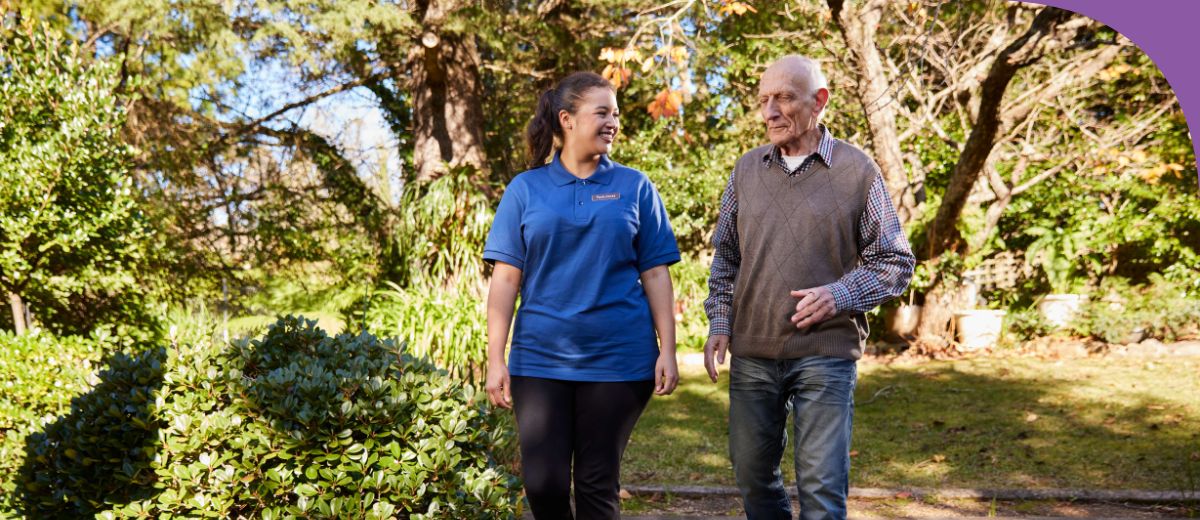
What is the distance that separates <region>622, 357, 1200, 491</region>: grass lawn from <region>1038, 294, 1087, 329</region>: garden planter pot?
3.05ft

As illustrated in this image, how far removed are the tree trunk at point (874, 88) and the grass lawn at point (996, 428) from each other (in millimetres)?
1663

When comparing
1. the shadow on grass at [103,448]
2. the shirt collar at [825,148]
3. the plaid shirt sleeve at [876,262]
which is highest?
the shirt collar at [825,148]

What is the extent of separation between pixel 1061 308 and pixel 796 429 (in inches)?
323

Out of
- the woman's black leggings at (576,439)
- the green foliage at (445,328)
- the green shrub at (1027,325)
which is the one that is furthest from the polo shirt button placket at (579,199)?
the green shrub at (1027,325)

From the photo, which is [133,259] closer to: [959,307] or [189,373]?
[189,373]

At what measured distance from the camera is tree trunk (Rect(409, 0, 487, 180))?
29.7 feet

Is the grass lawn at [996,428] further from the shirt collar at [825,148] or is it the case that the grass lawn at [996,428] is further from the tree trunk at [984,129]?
the shirt collar at [825,148]

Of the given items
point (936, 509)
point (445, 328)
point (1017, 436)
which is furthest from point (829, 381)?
point (1017, 436)

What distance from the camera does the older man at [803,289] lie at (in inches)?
108

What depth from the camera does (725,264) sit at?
317cm

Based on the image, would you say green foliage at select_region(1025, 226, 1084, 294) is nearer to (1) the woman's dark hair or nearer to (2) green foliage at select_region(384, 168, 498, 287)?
(2) green foliage at select_region(384, 168, 498, 287)

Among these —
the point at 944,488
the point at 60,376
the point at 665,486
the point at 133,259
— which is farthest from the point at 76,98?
the point at 944,488

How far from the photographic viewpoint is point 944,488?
4934mm

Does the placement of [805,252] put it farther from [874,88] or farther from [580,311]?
[874,88]
